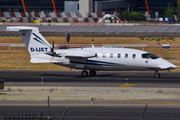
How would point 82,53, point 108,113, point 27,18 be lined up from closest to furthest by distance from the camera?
point 108,113 → point 82,53 → point 27,18

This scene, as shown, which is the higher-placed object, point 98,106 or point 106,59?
point 106,59

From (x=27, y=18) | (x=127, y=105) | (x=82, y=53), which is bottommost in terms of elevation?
(x=127, y=105)

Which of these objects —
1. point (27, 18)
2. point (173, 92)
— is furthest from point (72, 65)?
point (27, 18)

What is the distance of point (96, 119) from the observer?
17.0 meters

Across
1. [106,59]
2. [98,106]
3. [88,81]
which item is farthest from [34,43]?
[98,106]

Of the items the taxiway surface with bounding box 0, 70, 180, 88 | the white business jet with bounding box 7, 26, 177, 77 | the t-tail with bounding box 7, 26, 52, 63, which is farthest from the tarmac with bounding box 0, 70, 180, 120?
the t-tail with bounding box 7, 26, 52, 63

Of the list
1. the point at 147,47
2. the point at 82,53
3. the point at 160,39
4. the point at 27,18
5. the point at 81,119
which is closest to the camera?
the point at 81,119

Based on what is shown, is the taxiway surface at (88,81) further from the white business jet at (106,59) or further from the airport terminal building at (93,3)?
the airport terminal building at (93,3)

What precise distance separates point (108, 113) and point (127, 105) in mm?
2801

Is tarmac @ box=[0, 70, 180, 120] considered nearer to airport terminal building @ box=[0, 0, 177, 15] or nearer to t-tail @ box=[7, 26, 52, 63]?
t-tail @ box=[7, 26, 52, 63]

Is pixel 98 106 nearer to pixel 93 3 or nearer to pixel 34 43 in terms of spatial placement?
pixel 34 43

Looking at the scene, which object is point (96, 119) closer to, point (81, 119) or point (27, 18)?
point (81, 119)

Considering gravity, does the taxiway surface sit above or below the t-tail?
below

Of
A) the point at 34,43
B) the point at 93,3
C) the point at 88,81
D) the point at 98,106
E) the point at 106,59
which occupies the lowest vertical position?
the point at 98,106
